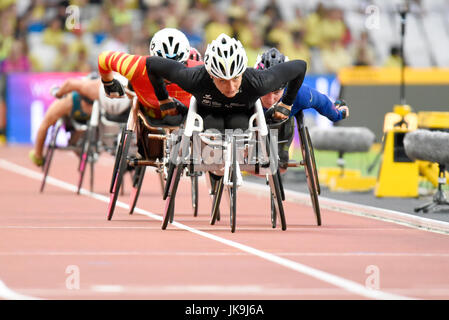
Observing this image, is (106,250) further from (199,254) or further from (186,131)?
(186,131)

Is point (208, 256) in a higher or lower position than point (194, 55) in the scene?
lower

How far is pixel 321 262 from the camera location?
32.4ft

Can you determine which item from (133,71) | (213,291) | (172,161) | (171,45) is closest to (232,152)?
(172,161)

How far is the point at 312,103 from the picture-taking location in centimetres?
1362

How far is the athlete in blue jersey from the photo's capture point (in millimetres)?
13188

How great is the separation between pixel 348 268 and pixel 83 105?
1017 cm

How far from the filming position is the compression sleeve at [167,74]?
39.8 feet

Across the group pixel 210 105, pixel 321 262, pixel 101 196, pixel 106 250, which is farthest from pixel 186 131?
pixel 101 196

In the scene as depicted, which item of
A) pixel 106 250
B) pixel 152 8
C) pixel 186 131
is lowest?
pixel 106 250

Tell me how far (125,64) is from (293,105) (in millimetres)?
1906

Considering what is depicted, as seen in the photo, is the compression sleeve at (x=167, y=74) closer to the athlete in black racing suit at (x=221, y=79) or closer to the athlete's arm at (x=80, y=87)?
the athlete in black racing suit at (x=221, y=79)

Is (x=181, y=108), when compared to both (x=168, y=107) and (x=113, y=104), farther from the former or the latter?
(x=113, y=104)

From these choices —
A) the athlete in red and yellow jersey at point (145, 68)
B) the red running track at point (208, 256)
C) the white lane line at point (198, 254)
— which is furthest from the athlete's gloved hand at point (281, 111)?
the white lane line at point (198, 254)
